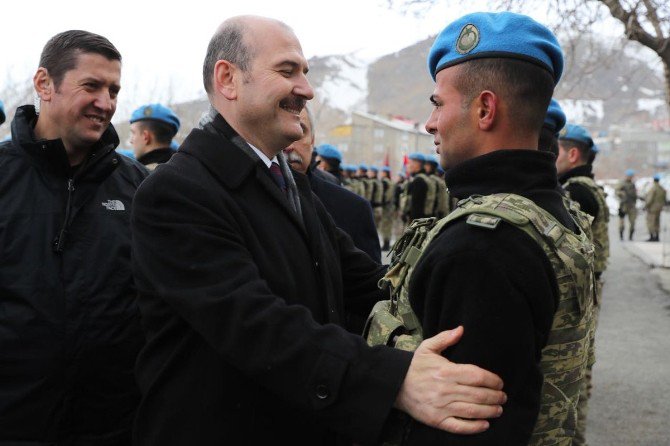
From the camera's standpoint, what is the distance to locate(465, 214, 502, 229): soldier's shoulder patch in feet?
5.10

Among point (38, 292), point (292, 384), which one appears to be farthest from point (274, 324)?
point (38, 292)

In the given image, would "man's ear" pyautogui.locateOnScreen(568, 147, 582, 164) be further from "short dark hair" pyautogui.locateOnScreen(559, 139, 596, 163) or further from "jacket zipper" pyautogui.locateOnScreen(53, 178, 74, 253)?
"jacket zipper" pyautogui.locateOnScreen(53, 178, 74, 253)

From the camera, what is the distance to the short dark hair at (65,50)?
113 inches

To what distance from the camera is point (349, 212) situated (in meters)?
4.29

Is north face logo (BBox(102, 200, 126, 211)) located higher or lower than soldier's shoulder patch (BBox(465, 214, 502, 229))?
higher

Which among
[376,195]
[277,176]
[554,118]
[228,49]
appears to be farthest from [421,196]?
[228,49]

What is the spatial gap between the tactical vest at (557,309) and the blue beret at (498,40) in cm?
38

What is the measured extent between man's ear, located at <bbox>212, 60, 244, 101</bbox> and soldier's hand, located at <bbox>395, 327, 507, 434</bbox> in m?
1.00

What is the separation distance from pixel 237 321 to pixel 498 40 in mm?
990

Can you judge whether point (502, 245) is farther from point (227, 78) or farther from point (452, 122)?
point (227, 78)

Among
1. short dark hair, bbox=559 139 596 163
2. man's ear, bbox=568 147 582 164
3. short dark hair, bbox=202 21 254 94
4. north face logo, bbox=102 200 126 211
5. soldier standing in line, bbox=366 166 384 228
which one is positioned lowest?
north face logo, bbox=102 200 126 211

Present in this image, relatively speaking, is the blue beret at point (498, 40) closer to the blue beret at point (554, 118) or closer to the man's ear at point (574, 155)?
the blue beret at point (554, 118)

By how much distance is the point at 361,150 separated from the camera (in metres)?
86.2

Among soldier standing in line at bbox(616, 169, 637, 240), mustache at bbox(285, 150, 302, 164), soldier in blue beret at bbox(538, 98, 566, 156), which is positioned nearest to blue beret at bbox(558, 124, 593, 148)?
soldier in blue beret at bbox(538, 98, 566, 156)
